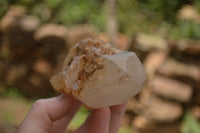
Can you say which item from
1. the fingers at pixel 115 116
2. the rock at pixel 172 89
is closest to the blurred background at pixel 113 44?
the rock at pixel 172 89

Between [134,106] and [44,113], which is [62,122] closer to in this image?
[44,113]

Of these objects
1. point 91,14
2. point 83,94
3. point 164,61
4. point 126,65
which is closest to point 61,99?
point 83,94

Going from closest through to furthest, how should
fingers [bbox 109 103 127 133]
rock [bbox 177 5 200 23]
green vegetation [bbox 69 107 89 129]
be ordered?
fingers [bbox 109 103 127 133] < rock [bbox 177 5 200 23] < green vegetation [bbox 69 107 89 129]

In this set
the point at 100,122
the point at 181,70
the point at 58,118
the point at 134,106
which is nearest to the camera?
the point at 100,122

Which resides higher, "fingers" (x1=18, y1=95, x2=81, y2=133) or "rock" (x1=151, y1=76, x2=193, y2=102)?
"fingers" (x1=18, y1=95, x2=81, y2=133)

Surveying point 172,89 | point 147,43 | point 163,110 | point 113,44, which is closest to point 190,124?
point 163,110

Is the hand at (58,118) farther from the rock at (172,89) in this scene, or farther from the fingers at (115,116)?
the rock at (172,89)

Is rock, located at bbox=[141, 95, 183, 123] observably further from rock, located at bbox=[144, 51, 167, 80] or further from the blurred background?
rock, located at bbox=[144, 51, 167, 80]

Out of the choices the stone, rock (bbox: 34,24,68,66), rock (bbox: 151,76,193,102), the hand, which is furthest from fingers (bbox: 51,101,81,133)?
rock (bbox: 34,24,68,66)
